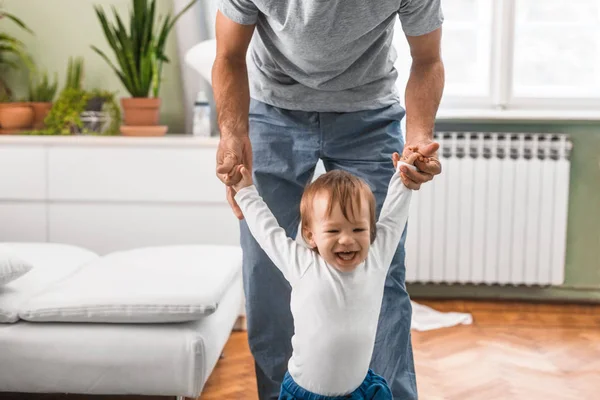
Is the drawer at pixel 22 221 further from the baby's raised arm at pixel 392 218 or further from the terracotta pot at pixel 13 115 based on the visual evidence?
the baby's raised arm at pixel 392 218

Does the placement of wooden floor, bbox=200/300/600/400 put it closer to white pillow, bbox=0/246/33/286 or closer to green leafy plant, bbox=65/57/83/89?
white pillow, bbox=0/246/33/286

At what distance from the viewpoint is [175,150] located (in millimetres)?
3102

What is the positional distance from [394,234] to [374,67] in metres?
0.41

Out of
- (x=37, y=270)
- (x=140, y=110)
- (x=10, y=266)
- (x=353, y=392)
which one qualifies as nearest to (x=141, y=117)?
(x=140, y=110)

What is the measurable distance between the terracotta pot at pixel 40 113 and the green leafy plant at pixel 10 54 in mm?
179

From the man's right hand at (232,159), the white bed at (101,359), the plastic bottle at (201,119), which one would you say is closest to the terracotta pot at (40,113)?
the plastic bottle at (201,119)

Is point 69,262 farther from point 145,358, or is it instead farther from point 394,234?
point 394,234

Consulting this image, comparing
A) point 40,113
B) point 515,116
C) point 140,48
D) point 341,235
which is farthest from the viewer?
point 40,113

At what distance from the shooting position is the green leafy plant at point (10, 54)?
3.50m

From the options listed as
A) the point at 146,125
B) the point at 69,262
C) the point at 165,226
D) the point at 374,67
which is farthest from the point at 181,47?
the point at 374,67

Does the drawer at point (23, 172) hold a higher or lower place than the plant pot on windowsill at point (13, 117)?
lower

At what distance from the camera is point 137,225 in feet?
10.3

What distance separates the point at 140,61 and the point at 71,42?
1.73 feet

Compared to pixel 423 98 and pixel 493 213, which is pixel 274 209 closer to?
pixel 423 98
